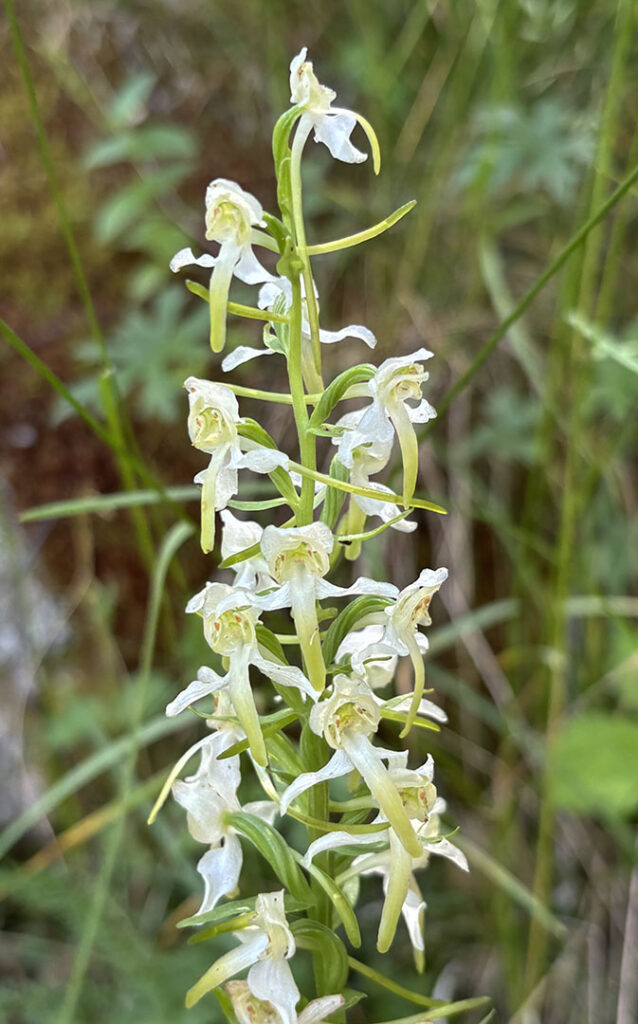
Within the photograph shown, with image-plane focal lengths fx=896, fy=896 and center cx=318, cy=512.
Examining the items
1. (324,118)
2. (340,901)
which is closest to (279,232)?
(324,118)

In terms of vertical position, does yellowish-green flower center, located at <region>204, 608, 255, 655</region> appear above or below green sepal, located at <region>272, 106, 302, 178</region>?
below

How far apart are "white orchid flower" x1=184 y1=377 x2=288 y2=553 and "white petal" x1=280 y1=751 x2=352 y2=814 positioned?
0.55 feet

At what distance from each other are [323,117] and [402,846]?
510 millimetres

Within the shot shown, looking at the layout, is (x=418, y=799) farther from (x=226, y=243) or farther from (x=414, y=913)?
(x=226, y=243)

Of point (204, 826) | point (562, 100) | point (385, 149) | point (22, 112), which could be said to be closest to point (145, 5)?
point (22, 112)

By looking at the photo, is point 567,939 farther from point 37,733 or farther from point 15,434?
point 15,434

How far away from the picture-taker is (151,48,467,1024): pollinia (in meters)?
0.59

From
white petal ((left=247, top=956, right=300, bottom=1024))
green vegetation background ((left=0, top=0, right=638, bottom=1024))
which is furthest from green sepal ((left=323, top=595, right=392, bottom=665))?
green vegetation background ((left=0, top=0, right=638, bottom=1024))

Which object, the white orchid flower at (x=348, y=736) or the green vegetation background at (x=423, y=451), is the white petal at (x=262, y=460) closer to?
the white orchid flower at (x=348, y=736)

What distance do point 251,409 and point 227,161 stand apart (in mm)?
634

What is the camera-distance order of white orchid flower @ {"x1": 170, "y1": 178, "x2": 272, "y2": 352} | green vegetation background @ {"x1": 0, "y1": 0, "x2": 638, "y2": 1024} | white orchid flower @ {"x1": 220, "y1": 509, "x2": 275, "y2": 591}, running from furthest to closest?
1. green vegetation background @ {"x1": 0, "y1": 0, "x2": 638, "y2": 1024}
2. white orchid flower @ {"x1": 220, "y1": 509, "x2": 275, "y2": 591}
3. white orchid flower @ {"x1": 170, "y1": 178, "x2": 272, "y2": 352}

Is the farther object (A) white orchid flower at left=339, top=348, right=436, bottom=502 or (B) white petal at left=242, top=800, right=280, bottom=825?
(B) white petal at left=242, top=800, right=280, bottom=825

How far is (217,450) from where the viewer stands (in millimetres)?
624

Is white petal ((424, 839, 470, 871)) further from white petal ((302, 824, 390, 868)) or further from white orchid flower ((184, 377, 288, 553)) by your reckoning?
white orchid flower ((184, 377, 288, 553))
